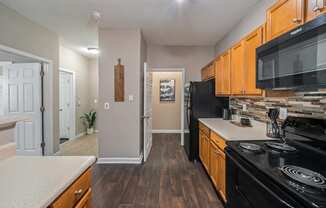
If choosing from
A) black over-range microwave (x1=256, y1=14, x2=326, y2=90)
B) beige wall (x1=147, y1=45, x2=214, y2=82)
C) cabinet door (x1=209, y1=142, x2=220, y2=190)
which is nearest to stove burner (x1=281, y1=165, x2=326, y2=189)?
black over-range microwave (x1=256, y1=14, x2=326, y2=90)

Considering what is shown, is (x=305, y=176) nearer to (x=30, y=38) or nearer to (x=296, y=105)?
(x=296, y=105)

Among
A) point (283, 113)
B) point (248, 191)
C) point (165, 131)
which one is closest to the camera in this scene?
point (248, 191)

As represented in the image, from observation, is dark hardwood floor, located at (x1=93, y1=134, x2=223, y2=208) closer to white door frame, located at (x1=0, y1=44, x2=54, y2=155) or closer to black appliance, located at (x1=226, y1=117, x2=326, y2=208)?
black appliance, located at (x1=226, y1=117, x2=326, y2=208)

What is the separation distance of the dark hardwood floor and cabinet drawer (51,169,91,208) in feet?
4.54

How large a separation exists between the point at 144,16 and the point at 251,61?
190 centimetres

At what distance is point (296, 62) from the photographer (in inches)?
49.1

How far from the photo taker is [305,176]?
1010 mm

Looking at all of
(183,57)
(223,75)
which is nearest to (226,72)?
(223,75)

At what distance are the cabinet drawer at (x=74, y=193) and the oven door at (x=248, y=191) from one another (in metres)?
1.07

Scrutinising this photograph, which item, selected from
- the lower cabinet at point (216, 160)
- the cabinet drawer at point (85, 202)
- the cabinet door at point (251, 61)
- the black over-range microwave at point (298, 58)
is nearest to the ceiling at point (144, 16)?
the cabinet door at point (251, 61)

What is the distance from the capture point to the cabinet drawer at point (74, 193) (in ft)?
2.80

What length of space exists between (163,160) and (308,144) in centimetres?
282

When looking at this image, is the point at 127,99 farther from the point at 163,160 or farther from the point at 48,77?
the point at 48,77

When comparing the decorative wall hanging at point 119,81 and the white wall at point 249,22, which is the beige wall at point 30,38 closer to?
the decorative wall hanging at point 119,81
